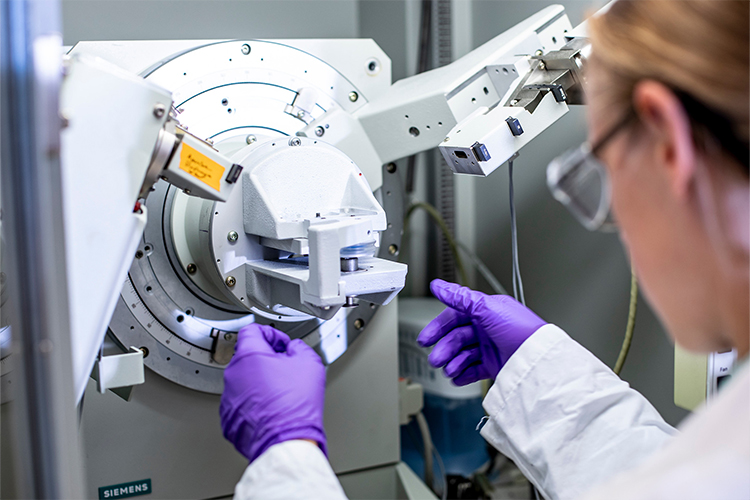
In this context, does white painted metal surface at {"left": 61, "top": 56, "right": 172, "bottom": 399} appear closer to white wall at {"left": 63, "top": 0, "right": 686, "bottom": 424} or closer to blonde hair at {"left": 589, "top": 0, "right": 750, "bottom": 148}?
blonde hair at {"left": 589, "top": 0, "right": 750, "bottom": 148}

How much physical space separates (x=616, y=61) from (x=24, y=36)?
512mm

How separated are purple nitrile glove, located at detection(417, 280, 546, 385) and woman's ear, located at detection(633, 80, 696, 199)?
2.07ft

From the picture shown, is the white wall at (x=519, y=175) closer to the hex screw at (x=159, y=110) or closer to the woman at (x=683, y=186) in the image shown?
the hex screw at (x=159, y=110)

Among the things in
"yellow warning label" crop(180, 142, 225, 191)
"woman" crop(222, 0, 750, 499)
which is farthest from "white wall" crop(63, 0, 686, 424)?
"woman" crop(222, 0, 750, 499)

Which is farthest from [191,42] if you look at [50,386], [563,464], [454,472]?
[454,472]

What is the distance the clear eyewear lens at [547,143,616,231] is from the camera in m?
0.66

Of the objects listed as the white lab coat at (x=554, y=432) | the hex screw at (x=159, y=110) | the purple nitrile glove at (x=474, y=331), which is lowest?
the white lab coat at (x=554, y=432)

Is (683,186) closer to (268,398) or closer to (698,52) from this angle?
(698,52)

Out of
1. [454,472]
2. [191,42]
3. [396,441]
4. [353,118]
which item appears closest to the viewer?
[191,42]

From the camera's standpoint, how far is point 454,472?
6.47ft

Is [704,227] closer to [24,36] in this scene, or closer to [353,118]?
[24,36]

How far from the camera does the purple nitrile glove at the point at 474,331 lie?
1205mm

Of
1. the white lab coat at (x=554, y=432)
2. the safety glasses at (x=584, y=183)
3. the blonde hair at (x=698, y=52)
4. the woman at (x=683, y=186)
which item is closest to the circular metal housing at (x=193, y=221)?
the white lab coat at (x=554, y=432)

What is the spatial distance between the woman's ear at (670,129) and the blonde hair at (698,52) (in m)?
0.02
